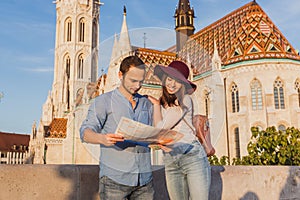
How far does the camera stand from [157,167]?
262cm

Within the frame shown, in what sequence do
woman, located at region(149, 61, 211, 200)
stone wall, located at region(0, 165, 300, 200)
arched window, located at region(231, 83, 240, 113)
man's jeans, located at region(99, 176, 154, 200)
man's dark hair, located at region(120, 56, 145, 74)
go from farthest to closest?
arched window, located at region(231, 83, 240, 113)
stone wall, located at region(0, 165, 300, 200)
woman, located at region(149, 61, 211, 200)
man's jeans, located at region(99, 176, 154, 200)
man's dark hair, located at region(120, 56, 145, 74)

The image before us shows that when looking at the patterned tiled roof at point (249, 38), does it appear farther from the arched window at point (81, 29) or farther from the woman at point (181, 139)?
the arched window at point (81, 29)

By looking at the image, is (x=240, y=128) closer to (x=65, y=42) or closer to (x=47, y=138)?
(x=47, y=138)

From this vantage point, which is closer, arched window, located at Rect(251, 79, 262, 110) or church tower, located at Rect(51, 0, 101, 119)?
arched window, located at Rect(251, 79, 262, 110)

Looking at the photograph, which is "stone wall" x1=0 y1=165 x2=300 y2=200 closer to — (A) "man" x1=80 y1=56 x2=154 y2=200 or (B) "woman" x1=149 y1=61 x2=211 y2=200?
(B) "woman" x1=149 y1=61 x2=211 y2=200

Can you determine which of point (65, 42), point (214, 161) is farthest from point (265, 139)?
point (65, 42)

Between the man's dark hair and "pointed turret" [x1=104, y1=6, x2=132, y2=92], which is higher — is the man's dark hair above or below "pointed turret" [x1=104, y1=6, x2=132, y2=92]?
below

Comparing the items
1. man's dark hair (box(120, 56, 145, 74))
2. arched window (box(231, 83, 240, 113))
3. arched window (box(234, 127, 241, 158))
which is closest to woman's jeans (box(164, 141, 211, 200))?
man's dark hair (box(120, 56, 145, 74))

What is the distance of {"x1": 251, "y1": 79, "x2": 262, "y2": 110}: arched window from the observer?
83.8ft

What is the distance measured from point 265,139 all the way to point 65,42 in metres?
46.9

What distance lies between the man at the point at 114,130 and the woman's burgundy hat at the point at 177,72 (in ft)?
0.76

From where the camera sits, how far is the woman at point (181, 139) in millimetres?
2365

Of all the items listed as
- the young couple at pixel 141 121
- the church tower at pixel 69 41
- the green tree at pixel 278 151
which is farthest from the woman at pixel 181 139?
the church tower at pixel 69 41

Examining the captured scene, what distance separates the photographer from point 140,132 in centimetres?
198
